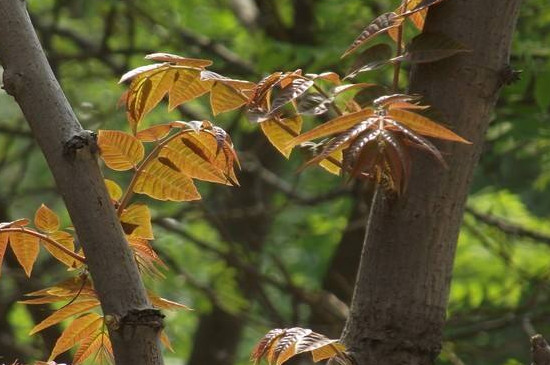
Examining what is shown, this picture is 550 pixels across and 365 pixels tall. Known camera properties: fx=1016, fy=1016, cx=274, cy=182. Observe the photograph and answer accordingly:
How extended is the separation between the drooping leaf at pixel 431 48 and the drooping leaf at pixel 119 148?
0.32m

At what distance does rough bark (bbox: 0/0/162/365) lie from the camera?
94cm

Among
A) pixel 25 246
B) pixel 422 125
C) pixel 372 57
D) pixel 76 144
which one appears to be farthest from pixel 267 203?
pixel 76 144

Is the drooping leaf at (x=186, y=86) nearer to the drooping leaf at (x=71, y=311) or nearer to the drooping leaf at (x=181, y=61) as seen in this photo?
the drooping leaf at (x=181, y=61)

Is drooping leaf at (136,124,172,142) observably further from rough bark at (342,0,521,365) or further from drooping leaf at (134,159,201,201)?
rough bark at (342,0,521,365)

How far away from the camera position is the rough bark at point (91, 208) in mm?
939

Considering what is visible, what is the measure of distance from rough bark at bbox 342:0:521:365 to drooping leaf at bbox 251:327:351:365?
0.07 m

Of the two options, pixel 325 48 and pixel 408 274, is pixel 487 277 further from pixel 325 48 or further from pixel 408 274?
pixel 408 274

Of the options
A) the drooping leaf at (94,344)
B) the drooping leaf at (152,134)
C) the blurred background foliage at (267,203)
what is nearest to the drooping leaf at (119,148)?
the drooping leaf at (152,134)

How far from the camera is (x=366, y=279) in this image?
1258mm

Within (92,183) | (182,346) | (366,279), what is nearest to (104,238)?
(92,183)

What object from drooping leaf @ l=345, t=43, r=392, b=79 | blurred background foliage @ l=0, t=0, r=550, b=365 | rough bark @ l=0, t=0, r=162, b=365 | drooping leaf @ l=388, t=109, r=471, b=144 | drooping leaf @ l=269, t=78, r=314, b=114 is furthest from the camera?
blurred background foliage @ l=0, t=0, r=550, b=365

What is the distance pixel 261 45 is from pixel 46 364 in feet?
10.3

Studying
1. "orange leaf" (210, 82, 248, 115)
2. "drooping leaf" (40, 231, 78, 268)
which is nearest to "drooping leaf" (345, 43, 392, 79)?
"orange leaf" (210, 82, 248, 115)

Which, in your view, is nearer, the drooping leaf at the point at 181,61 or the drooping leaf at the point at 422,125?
the drooping leaf at the point at 422,125
